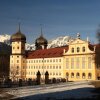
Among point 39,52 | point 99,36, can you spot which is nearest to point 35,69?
point 39,52

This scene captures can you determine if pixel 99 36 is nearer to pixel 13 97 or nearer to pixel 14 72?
pixel 13 97

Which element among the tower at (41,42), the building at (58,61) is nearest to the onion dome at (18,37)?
the building at (58,61)

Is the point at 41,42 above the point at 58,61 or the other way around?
above

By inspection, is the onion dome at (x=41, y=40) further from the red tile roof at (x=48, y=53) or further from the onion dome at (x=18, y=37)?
the onion dome at (x=18, y=37)

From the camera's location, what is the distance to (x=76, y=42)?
4200 inches

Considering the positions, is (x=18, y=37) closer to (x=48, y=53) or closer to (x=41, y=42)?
(x=48, y=53)

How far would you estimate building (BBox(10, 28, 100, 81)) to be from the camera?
103 metres

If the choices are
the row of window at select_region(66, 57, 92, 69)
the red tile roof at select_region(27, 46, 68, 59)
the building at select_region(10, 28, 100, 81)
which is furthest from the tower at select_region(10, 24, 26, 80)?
the row of window at select_region(66, 57, 92, 69)

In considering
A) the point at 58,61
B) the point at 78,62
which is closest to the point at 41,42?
the point at 58,61

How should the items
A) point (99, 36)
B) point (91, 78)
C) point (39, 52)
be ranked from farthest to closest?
point (39, 52) → point (91, 78) → point (99, 36)

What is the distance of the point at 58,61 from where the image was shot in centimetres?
11288

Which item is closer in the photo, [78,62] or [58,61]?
[78,62]

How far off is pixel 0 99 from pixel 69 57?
65.6 meters

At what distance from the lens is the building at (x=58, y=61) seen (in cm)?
10325
